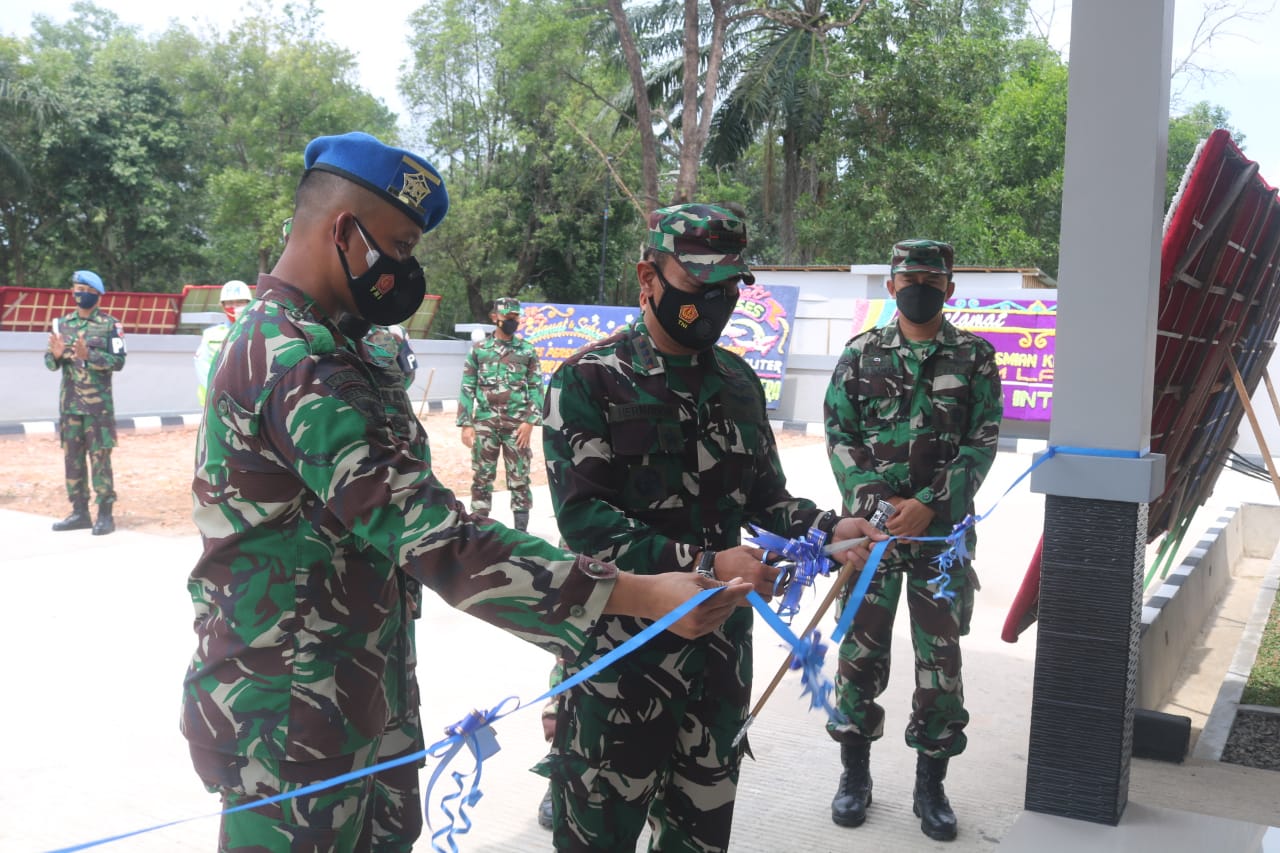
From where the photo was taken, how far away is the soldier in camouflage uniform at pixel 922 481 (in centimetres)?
384

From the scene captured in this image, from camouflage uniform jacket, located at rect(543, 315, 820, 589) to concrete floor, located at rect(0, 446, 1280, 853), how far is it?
1.60m

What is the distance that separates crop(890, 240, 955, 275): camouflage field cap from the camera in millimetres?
3896

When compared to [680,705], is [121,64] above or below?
above

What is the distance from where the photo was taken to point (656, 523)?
2533mm

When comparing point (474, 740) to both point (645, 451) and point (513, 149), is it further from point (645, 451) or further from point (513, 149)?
point (513, 149)

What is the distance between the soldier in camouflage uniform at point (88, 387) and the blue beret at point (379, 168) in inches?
311

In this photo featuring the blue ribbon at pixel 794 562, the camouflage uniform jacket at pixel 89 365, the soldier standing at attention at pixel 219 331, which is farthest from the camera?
the soldier standing at attention at pixel 219 331

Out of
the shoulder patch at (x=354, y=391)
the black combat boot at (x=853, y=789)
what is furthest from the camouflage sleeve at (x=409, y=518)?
the black combat boot at (x=853, y=789)

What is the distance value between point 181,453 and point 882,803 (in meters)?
12.4

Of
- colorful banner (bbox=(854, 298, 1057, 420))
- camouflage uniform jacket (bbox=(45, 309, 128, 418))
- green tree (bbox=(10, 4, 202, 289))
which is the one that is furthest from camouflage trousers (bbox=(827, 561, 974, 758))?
green tree (bbox=(10, 4, 202, 289))

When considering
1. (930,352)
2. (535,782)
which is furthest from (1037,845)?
(535,782)

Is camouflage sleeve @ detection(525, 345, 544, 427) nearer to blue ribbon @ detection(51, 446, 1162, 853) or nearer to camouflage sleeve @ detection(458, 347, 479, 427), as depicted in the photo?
camouflage sleeve @ detection(458, 347, 479, 427)

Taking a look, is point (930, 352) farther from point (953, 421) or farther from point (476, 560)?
point (476, 560)

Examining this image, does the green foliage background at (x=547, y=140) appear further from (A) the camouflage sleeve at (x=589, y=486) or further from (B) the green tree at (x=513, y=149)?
(A) the camouflage sleeve at (x=589, y=486)
